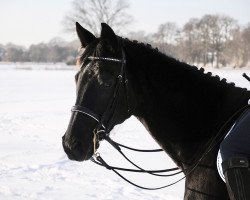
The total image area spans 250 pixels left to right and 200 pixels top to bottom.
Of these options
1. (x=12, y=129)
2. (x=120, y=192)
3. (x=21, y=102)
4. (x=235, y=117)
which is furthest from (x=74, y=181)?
(x=21, y=102)

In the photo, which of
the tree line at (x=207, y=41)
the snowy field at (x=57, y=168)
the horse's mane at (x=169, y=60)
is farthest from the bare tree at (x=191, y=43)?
the horse's mane at (x=169, y=60)

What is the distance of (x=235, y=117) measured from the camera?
8.35 feet

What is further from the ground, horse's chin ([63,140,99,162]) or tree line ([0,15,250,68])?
tree line ([0,15,250,68])

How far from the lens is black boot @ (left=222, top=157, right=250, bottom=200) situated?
2.21 m

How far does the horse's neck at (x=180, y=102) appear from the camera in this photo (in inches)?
104

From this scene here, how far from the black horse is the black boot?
18 cm

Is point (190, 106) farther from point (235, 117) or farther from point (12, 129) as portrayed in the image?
point (12, 129)

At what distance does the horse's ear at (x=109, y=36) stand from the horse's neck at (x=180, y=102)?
0.22m

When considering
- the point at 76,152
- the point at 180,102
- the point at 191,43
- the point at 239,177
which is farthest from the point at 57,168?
the point at 191,43

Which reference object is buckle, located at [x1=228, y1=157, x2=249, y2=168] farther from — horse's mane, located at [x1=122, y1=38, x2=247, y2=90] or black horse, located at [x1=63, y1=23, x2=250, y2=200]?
horse's mane, located at [x1=122, y1=38, x2=247, y2=90]

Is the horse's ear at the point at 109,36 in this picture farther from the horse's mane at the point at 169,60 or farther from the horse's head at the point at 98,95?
the horse's mane at the point at 169,60

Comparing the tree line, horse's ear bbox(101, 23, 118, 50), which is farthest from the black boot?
the tree line

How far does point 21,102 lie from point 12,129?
672cm

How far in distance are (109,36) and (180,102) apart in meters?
0.70
